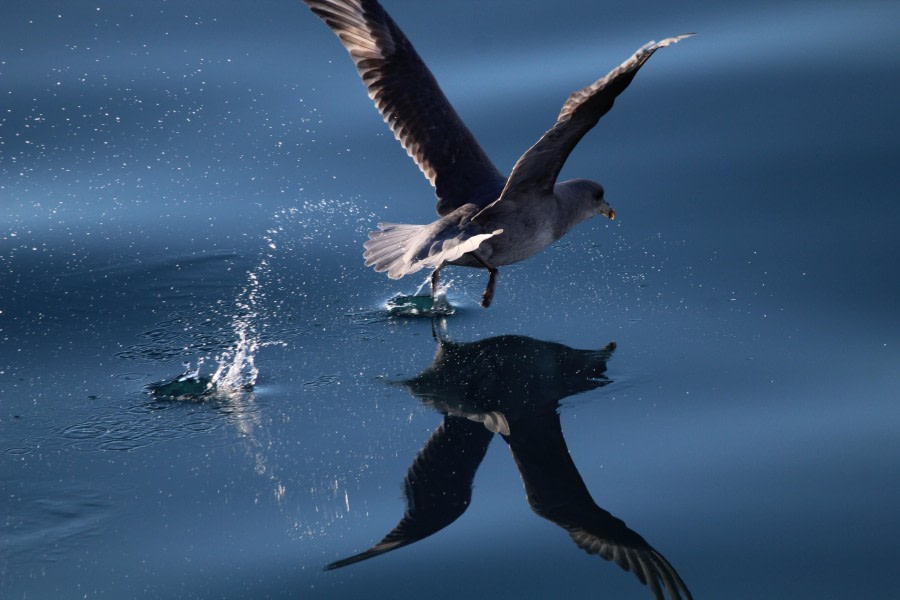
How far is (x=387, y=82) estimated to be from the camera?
5066mm

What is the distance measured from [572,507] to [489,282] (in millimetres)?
1556

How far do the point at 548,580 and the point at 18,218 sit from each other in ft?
11.0

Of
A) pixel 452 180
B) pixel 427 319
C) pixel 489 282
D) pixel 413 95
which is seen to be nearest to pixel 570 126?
pixel 489 282

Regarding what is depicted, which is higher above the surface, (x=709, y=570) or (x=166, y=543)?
(x=166, y=543)

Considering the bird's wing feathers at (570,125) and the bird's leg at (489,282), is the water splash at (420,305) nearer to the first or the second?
the bird's leg at (489,282)

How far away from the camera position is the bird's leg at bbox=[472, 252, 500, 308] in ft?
14.9

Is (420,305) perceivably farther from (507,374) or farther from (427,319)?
(507,374)

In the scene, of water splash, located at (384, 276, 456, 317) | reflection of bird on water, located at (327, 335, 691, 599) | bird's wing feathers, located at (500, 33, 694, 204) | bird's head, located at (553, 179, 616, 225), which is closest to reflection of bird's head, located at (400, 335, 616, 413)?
reflection of bird on water, located at (327, 335, 691, 599)

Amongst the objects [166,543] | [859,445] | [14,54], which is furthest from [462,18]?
[166,543]

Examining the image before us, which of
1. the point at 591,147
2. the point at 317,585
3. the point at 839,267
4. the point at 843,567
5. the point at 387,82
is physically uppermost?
the point at 387,82

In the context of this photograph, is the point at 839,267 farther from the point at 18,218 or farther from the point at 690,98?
the point at 18,218

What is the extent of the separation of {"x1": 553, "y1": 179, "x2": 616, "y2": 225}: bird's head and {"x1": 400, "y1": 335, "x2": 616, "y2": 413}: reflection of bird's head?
0.82 m

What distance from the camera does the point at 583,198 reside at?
492 cm

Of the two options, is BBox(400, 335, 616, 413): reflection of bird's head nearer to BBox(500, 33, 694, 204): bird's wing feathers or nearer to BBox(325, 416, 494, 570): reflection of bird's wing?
BBox(325, 416, 494, 570): reflection of bird's wing
